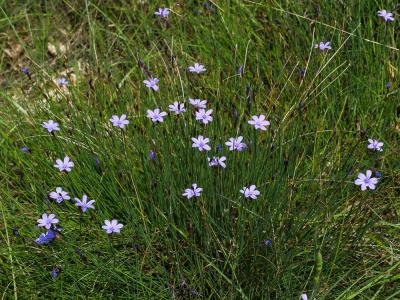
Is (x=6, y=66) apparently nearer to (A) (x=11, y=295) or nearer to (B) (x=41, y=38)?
(B) (x=41, y=38)

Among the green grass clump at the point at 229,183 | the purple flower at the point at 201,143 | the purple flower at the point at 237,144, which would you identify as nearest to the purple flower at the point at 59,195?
the green grass clump at the point at 229,183

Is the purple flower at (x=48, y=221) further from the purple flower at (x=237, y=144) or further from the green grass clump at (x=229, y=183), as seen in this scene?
the purple flower at (x=237, y=144)

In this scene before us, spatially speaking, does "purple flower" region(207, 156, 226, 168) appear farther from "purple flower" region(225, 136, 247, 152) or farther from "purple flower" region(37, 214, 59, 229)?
"purple flower" region(37, 214, 59, 229)

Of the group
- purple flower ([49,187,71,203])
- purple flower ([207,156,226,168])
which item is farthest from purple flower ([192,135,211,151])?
purple flower ([49,187,71,203])

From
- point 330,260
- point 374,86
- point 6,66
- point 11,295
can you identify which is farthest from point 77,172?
point 6,66

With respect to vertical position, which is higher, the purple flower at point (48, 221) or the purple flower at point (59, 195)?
the purple flower at point (59, 195)

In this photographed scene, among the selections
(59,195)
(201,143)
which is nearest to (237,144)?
(201,143)

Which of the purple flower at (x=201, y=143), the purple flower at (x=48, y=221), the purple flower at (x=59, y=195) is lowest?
the purple flower at (x=48, y=221)

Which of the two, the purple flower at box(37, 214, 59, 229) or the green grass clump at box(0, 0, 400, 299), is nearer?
the purple flower at box(37, 214, 59, 229)
